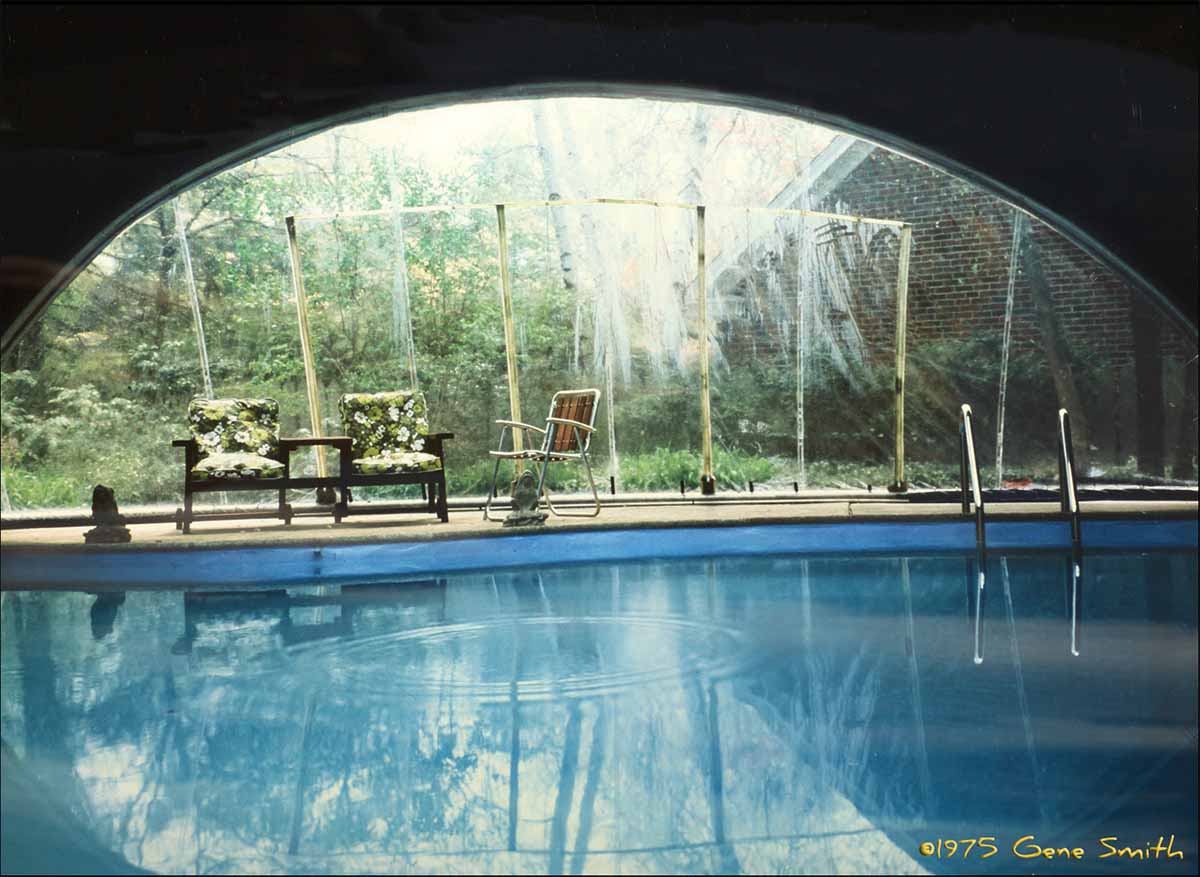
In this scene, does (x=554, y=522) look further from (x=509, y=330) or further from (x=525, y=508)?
(x=509, y=330)

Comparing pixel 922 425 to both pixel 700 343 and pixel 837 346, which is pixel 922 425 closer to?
pixel 837 346

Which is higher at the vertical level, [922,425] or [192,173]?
[192,173]

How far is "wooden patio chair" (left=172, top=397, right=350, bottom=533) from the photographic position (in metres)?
6.92

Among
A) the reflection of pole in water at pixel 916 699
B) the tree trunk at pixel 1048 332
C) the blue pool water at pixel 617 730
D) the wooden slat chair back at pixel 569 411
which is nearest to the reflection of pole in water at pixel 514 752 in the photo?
the blue pool water at pixel 617 730

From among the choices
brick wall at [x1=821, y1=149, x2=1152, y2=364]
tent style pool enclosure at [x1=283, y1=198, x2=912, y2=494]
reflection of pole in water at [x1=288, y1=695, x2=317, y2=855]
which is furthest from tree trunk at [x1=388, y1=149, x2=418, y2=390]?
reflection of pole in water at [x1=288, y1=695, x2=317, y2=855]

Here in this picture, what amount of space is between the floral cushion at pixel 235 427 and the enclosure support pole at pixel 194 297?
4.04 feet

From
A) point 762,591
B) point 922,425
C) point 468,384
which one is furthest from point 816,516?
point 468,384

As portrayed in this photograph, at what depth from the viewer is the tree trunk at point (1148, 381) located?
26.9ft

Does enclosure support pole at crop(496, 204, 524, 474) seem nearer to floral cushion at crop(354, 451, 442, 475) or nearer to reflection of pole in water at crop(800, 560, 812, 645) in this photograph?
floral cushion at crop(354, 451, 442, 475)

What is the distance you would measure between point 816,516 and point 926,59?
2.56m

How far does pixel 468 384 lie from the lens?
855cm

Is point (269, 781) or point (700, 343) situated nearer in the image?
point (269, 781)

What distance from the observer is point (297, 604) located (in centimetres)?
562

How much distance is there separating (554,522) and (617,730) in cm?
355
